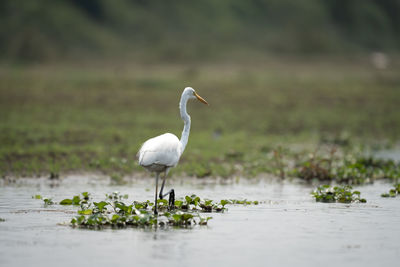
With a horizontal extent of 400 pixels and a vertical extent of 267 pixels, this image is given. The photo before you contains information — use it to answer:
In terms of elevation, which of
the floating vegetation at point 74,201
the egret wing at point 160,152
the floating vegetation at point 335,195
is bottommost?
the floating vegetation at point 74,201

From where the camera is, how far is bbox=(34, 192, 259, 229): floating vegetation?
31.2 feet

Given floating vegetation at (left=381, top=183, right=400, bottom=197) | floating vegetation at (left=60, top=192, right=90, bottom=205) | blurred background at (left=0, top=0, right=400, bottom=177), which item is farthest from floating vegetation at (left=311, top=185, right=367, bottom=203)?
floating vegetation at (left=60, top=192, right=90, bottom=205)

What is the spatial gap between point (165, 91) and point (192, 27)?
189 feet

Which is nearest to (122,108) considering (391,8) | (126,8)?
(126,8)

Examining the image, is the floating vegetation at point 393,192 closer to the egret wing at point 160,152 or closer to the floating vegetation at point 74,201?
the egret wing at point 160,152

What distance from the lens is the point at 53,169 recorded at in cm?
1493

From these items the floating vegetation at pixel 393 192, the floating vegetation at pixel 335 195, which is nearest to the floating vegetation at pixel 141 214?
the floating vegetation at pixel 335 195

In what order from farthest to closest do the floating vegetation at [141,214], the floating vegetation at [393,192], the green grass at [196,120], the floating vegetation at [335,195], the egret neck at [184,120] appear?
the green grass at [196,120] → the floating vegetation at [393,192] → the floating vegetation at [335,195] → the egret neck at [184,120] → the floating vegetation at [141,214]

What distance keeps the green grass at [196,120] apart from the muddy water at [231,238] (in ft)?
12.3

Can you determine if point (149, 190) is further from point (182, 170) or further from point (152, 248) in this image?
point (152, 248)

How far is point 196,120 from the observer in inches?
1021

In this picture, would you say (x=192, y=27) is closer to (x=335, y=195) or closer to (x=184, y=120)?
(x=335, y=195)

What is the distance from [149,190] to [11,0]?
239 feet

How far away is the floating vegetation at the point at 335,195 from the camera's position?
12.0 meters
